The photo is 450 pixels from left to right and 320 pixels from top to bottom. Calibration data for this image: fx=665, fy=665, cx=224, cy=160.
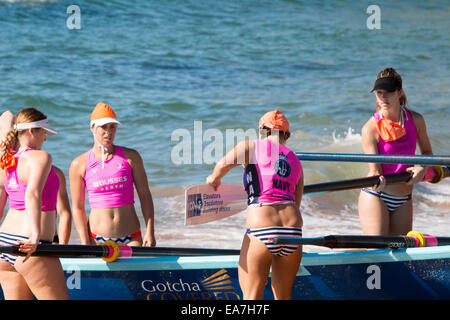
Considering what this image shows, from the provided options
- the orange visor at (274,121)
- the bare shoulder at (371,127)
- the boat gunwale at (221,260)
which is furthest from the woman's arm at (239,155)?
the bare shoulder at (371,127)

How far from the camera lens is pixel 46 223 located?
379 centimetres

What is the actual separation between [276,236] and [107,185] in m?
1.28

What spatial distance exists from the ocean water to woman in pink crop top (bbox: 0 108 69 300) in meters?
3.47

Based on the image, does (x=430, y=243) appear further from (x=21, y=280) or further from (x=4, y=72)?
(x=4, y=72)

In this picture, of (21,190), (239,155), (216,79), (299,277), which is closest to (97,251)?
(21,190)

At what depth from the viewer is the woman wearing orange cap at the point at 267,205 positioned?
3.61 m

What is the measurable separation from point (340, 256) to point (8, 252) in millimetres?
2054

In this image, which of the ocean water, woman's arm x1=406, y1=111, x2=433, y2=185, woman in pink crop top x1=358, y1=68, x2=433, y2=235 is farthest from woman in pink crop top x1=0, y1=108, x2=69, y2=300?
the ocean water

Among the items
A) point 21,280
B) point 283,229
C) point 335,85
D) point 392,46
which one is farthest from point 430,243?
point 392,46

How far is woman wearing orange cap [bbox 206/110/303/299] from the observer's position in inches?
142

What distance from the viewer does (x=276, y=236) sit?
3594mm

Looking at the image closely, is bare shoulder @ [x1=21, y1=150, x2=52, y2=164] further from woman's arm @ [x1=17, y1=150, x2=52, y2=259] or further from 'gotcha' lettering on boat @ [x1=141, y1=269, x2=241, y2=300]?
'gotcha' lettering on boat @ [x1=141, y1=269, x2=241, y2=300]

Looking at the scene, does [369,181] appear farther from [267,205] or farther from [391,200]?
[267,205]

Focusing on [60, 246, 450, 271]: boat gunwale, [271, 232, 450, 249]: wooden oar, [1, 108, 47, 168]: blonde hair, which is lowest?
[60, 246, 450, 271]: boat gunwale
